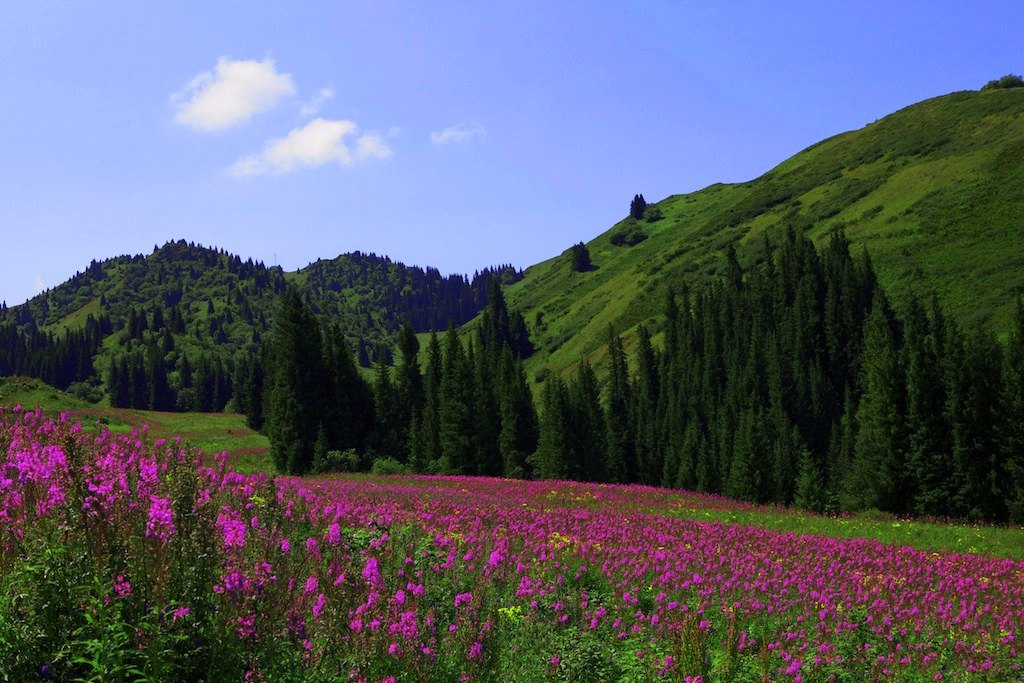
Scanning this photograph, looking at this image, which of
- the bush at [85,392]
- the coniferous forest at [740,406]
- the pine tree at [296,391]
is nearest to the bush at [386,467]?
the coniferous forest at [740,406]

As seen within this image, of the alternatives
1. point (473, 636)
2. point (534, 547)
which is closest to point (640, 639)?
point (473, 636)

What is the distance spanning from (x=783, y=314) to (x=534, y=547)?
89.5 metres

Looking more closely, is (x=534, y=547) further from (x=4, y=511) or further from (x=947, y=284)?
(x=947, y=284)

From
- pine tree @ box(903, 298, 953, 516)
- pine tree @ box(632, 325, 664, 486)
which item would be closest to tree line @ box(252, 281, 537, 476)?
pine tree @ box(632, 325, 664, 486)

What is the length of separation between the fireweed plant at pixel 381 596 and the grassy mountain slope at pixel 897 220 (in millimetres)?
67166

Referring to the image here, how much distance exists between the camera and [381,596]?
5770 mm

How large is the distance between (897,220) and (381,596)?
12151cm

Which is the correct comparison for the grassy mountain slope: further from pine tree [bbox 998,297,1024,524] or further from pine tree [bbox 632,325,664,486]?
pine tree [bbox 998,297,1024,524]

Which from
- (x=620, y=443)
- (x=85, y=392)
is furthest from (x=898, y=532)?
(x=85, y=392)

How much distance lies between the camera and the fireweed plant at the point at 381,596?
4.19 metres

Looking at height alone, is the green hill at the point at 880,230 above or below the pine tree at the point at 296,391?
above

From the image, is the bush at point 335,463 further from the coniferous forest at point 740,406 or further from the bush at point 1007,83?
the bush at point 1007,83

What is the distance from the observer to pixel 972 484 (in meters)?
33.1

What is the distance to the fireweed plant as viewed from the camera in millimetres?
4191
